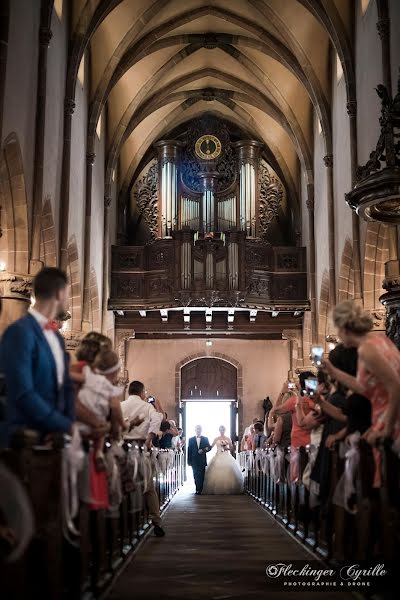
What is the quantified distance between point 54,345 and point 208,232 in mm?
20441

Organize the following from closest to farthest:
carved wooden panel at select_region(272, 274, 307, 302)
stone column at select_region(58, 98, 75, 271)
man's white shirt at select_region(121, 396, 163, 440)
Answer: man's white shirt at select_region(121, 396, 163, 440), stone column at select_region(58, 98, 75, 271), carved wooden panel at select_region(272, 274, 307, 302)

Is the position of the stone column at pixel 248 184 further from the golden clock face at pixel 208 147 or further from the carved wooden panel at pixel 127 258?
the carved wooden panel at pixel 127 258

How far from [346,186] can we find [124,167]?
10166 mm

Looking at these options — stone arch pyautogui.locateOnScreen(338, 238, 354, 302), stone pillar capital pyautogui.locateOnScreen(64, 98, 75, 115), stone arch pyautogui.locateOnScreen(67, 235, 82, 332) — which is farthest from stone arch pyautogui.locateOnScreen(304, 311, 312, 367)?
stone pillar capital pyautogui.locateOnScreen(64, 98, 75, 115)

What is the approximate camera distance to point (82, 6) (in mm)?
18703

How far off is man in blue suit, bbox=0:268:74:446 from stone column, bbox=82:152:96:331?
15821 mm

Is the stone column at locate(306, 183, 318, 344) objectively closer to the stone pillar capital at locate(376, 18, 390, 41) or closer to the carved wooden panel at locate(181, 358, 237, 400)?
the carved wooden panel at locate(181, 358, 237, 400)

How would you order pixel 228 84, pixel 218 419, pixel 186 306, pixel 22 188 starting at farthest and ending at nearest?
pixel 218 419 → pixel 228 84 → pixel 186 306 → pixel 22 188

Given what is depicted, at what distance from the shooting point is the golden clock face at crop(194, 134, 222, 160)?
26469mm

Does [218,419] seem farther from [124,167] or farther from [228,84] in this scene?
[228,84]

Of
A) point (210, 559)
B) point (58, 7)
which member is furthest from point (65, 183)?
point (210, 559)

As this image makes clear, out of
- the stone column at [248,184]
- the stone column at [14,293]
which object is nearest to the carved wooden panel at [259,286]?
the stone column at [248,184]

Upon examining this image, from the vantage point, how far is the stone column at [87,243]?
20.8 metres

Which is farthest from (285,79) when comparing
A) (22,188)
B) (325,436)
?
(325,436)
